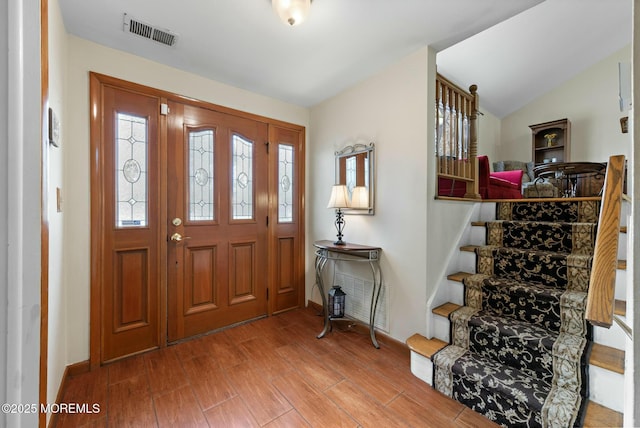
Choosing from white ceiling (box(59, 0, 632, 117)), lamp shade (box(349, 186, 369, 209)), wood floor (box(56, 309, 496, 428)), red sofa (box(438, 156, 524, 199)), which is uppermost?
white ceiling (box(59, 0, 632, 117))

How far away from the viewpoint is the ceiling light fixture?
1501mm

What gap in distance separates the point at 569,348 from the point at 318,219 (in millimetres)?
2274

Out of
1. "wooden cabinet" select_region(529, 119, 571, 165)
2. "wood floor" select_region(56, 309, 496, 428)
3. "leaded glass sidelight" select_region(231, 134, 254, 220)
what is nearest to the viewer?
"wood floor" select_region(56, 309, 496, 428)

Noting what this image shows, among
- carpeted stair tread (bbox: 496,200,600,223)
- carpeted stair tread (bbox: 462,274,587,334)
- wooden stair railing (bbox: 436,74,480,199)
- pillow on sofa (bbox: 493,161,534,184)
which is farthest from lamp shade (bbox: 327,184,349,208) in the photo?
pillow on sofa (bbox: 493,161,534,184)

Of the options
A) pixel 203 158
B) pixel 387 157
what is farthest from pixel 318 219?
pixel 203 158

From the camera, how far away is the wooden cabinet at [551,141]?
453 centimetres

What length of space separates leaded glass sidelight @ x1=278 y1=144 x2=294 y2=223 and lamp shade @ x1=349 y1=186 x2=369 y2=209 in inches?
35.2

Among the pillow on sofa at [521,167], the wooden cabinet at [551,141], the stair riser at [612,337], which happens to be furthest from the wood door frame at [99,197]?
the wooden cabinet at [551,141]

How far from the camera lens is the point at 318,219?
121 inches

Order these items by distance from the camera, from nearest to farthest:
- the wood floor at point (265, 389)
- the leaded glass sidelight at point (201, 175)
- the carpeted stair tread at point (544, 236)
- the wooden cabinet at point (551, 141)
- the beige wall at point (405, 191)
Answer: the wood floor at point (265, 389) → the carpeted stair tread at point (544, 236) → the beige wall at point (405, 191) → the leaded glass sidelight at point (201, 175) → the wooden cabinet at point (551, 141)

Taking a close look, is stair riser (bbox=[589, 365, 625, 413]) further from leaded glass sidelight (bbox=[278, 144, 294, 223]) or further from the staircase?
leaded glass sidelight (bbox=[278, 144, 294, 223])

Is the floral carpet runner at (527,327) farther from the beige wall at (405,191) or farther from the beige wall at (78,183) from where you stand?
the beige wall at (78,183)

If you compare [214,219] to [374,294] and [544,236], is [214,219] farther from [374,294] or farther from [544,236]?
[544,236]

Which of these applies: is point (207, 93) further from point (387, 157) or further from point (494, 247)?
point (494, 247)
